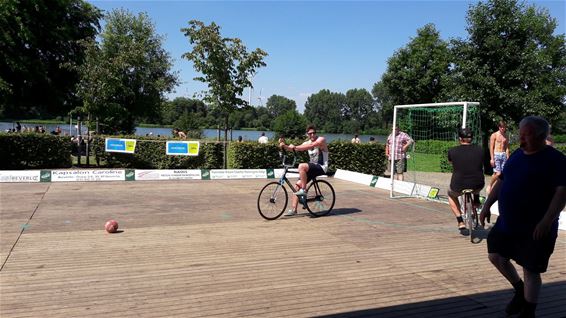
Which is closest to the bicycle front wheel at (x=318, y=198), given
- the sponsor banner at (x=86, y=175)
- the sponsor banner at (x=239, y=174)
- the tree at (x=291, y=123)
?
the sponsor banner at (x=239, y=174)

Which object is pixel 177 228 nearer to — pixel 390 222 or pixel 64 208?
pixel 64 208

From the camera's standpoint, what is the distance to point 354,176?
1515 centimetres

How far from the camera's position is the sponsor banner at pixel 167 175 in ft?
46.4

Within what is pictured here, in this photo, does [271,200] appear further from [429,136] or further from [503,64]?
[503,64]

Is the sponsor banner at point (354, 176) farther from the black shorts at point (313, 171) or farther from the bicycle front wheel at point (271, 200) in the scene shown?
the bicycle front wheel at point (271, 200)

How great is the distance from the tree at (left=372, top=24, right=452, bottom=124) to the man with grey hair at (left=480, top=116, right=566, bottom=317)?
108 feet

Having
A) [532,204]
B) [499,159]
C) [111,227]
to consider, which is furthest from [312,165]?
[532,204]

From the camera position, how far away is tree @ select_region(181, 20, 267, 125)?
17000 mm

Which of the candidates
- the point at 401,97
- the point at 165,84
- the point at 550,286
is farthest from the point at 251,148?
the point at 401,97

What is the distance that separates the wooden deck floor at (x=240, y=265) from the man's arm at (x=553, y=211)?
1.03 m

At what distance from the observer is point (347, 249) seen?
20.9 ft

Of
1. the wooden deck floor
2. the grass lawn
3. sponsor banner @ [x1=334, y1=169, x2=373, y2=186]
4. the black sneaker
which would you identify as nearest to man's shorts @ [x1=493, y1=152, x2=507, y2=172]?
the wooden deck floor

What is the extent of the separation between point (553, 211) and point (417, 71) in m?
34.4

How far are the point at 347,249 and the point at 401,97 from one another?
109 feet
